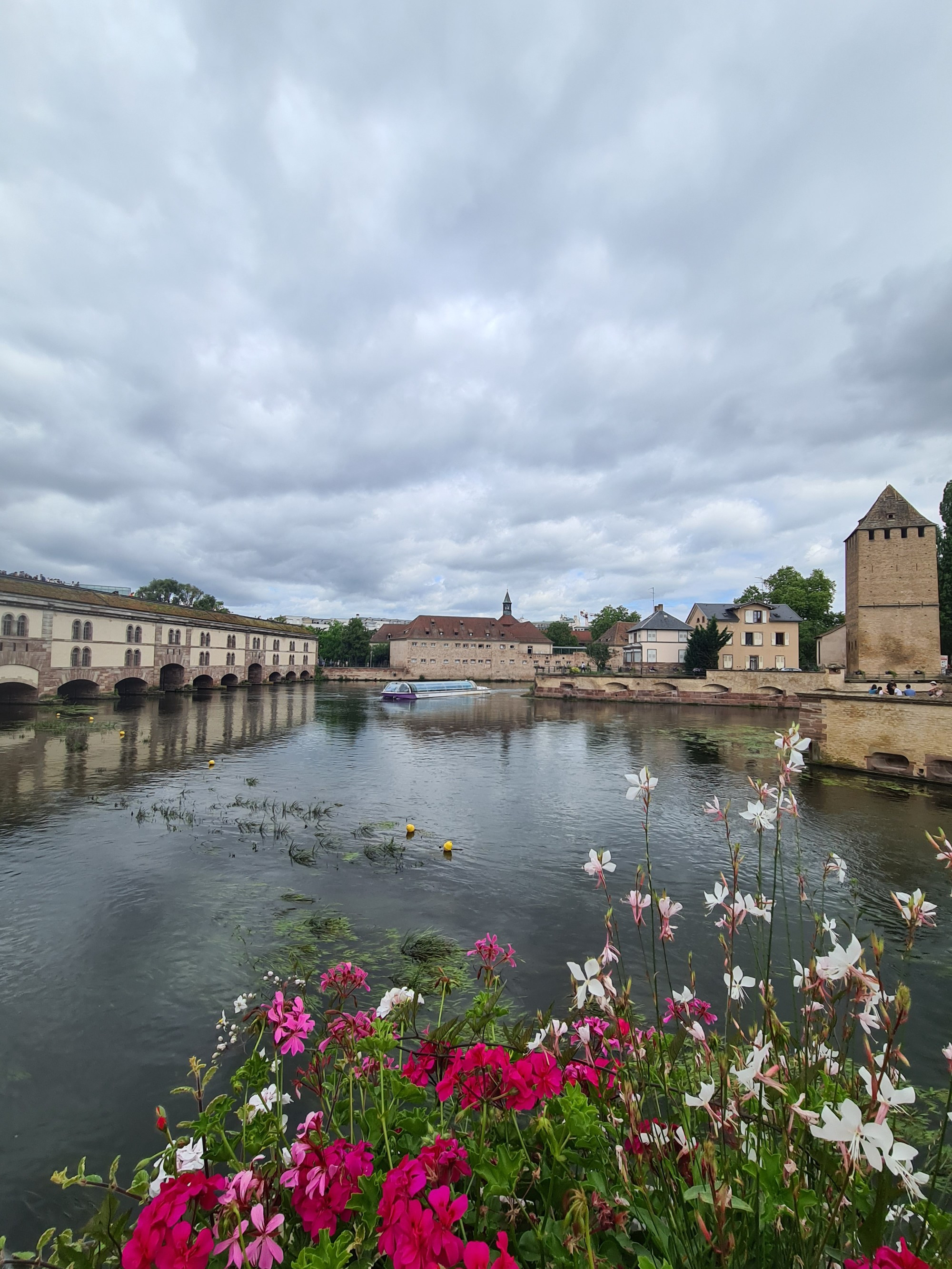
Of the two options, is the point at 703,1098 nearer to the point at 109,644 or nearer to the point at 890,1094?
the point at 890,1094

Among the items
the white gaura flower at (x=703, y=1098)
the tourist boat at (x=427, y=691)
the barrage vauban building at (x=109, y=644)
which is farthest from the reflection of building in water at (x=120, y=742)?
the white gaura flower at (x=703, y=1098)

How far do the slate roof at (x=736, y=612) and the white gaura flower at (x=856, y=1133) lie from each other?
212ft

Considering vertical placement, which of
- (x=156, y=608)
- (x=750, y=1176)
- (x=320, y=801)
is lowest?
(x=320, y=801)

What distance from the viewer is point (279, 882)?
999 cm

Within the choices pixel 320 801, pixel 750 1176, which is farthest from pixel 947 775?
pixel 750 1176

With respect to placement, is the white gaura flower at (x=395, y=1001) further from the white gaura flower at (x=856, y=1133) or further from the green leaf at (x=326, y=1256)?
the white gaura flower at (x=856, y=1133)

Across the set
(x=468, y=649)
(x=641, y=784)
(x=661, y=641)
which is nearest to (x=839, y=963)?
(x=641, y=784)

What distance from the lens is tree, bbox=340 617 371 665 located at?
335ft

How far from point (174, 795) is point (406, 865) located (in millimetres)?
8535

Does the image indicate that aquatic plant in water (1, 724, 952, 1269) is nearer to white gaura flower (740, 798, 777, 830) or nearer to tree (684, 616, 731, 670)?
white gaura flower (740, 798, 777, 830)

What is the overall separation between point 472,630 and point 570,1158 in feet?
334

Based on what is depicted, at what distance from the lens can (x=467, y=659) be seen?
333 feet

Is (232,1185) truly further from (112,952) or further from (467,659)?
(467,659)

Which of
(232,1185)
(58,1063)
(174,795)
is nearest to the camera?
(232,1185)
